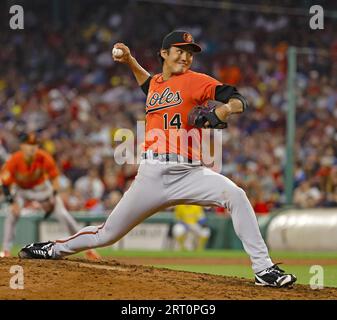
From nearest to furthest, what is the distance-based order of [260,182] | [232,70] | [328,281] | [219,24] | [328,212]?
[328,281] → [328,212] → [260,182] → [232,70] → [219,24]

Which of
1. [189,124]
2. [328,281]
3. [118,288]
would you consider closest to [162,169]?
[189,124]

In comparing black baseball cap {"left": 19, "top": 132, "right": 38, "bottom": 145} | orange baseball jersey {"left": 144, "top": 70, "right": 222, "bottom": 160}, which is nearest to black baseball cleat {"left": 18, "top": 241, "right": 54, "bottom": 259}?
orange baseball jersey {"left": 144, "top": 70, "right": 222, "bottom": 160}

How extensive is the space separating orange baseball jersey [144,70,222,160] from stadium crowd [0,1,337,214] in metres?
9.04

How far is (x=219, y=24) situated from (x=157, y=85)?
52.0 feet

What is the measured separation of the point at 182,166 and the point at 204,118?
0.55 meters

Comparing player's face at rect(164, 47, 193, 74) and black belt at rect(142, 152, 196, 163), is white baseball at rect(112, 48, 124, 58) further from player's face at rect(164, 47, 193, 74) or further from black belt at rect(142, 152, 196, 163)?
black belt at rect(142, 152, 196, 163)

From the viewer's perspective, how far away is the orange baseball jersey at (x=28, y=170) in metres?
11.9

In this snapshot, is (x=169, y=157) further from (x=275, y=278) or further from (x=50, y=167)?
(x=50, y=167)

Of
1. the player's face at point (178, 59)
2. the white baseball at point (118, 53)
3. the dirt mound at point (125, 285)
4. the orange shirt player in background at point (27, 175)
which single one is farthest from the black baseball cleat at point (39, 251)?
the orange shirt player in background at point (27, 175)

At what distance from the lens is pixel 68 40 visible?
22656 millimetres

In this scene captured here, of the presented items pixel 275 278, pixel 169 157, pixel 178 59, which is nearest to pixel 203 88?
pixel 178 59

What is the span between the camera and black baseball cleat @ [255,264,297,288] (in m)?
6.55

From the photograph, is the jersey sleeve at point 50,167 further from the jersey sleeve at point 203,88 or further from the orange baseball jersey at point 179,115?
the jersey sleeve at point 203,88

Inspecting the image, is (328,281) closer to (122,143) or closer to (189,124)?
(189,124)
